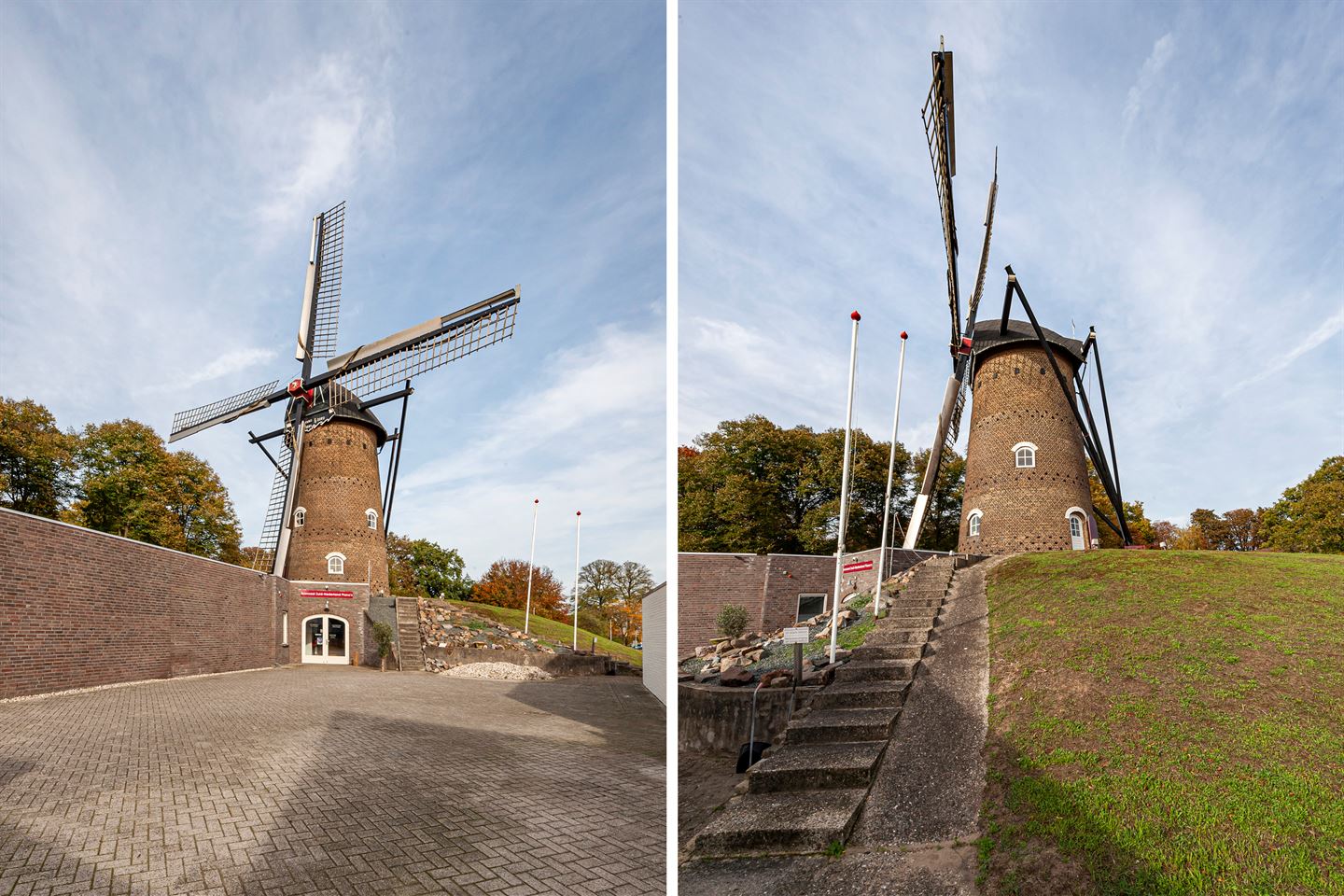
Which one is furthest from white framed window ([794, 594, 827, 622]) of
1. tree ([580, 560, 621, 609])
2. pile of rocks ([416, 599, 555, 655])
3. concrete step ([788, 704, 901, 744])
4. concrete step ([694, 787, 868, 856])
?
tree ([580, 560, 621, 609])

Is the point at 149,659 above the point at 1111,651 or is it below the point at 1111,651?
below

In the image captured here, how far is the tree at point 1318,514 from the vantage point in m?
19.0

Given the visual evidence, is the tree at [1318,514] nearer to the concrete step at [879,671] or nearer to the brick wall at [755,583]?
the brick wall at [755,583]

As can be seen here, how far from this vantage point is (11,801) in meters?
5.17

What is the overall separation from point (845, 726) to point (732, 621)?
8.00m

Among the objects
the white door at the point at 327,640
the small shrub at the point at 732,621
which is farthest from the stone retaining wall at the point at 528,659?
the small shrub at the point at 732,621

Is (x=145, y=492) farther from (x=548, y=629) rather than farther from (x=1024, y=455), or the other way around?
(x=1024, y=455)

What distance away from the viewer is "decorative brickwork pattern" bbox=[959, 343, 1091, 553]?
16.4 m

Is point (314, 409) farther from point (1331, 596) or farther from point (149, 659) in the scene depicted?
point (1331, 596)

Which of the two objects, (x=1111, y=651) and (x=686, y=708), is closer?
(x=1111, y=651)

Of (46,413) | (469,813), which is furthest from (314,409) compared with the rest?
(469,813)

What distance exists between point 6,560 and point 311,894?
36.6 ft

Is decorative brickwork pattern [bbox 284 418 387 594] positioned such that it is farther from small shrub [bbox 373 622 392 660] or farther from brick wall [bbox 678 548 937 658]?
brick wall [bbox 678 548 937 658]

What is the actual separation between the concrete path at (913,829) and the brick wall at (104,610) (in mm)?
12306
